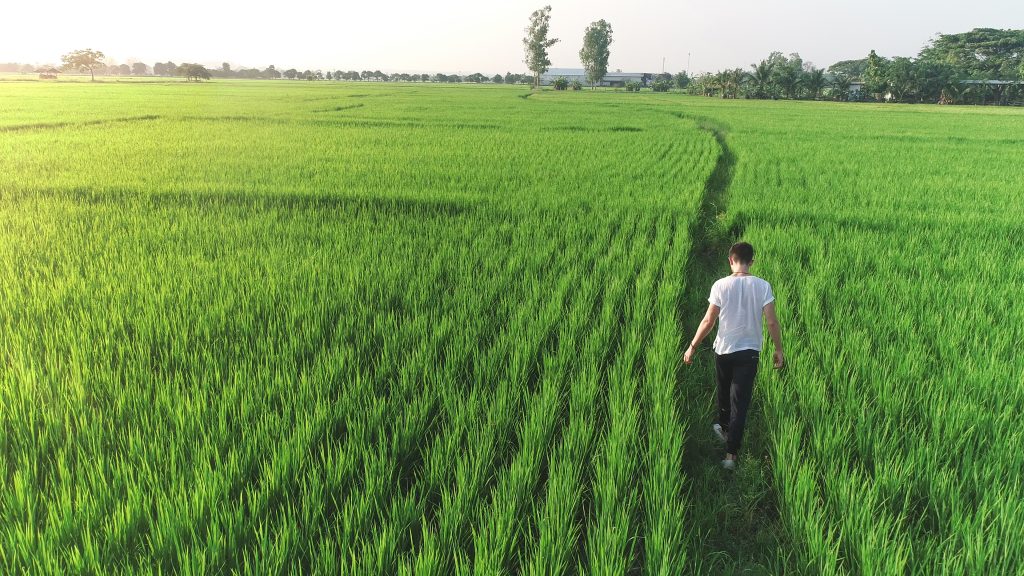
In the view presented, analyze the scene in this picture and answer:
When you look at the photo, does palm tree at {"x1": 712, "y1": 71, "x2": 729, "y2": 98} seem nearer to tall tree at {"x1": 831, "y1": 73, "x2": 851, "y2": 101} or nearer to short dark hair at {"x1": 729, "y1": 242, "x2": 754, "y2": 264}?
tall tree at {"x1": 831, "y1": 73, "x2": 851, "y2": 101}

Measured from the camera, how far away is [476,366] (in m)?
2.66

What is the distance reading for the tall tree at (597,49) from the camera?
252 ft

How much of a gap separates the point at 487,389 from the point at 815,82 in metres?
54.7

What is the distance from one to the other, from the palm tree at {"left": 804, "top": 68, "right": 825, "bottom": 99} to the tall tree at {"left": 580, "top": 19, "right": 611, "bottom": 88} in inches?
1459

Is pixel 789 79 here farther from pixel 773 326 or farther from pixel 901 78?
pixel 773 326

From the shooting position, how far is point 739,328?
222 cm

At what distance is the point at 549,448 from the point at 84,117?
69.0ft

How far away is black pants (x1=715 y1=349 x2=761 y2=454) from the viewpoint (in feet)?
7.40

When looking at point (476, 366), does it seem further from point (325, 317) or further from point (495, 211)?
point (495, 211)

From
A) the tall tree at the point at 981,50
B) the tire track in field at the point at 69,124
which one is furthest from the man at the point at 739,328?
the tall tree at the point at 981,50

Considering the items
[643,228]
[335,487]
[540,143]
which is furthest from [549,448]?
[540,143]

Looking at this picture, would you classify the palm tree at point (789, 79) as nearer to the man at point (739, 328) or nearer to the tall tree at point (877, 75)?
the tall tree at point (877, 75)

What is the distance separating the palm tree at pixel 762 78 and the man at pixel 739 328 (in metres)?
52.5

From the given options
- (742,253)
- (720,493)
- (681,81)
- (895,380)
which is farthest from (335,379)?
(681,81)
